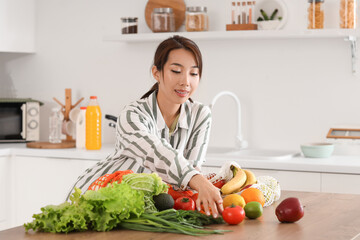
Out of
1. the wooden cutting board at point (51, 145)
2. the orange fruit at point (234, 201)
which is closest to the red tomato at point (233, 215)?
the orange fruit at point (234, 201)

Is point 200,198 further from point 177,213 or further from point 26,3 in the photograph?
point 26,3

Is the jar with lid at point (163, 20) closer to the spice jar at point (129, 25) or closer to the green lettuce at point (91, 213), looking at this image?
the spice jar at point (129, 25)

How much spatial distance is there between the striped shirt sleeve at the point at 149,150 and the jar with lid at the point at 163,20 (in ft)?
5.36

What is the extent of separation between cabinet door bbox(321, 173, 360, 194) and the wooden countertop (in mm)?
1144

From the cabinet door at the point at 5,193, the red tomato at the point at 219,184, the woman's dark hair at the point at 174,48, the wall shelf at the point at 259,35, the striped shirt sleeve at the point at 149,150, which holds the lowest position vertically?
the cabinet door at the point at 5,193

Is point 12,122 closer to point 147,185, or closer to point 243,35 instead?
point 243,35

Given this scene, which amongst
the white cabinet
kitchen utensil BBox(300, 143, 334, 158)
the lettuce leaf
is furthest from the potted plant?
the lettuce leaf

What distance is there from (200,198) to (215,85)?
92.0 inches

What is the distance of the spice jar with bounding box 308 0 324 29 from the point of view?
143 inches

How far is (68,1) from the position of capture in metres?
4.54

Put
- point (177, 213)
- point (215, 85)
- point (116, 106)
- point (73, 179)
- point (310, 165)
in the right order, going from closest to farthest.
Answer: point (177, 213) < point (310, 165) < point (73, 179) < point (215, 85) < point (116, 106)

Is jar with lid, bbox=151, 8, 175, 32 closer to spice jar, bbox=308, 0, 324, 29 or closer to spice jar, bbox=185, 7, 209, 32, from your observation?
spice jar, bbox=185, 7, 209, 32

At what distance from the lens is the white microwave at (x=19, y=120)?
14.0 feet

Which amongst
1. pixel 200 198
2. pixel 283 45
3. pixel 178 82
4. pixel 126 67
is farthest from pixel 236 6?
pixel 200 198
